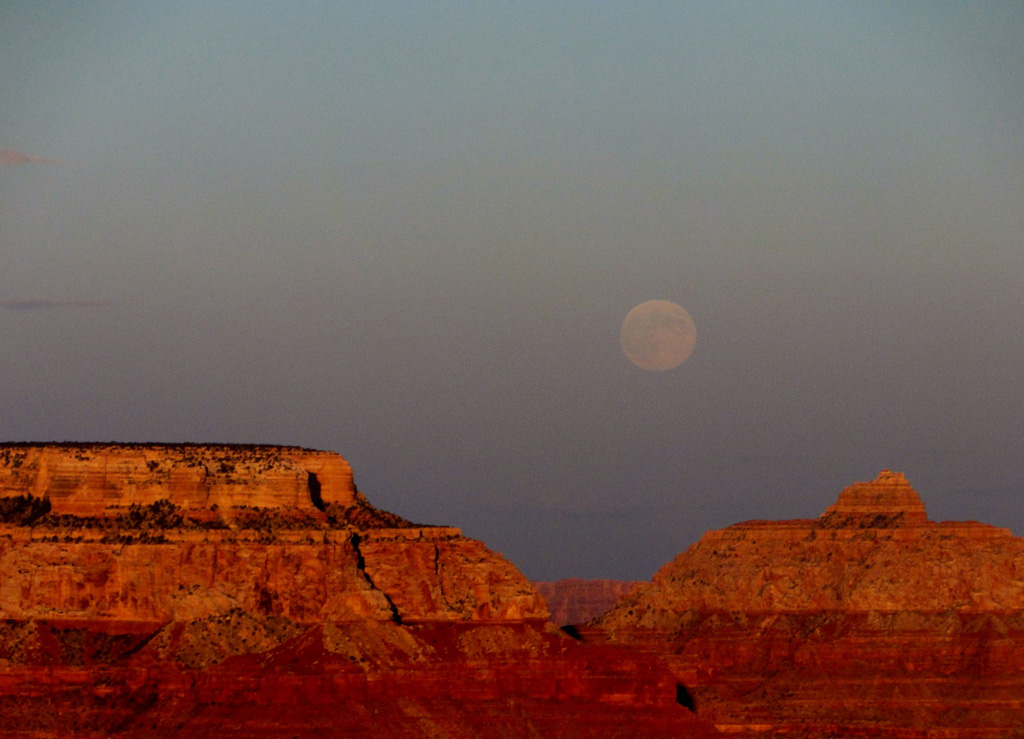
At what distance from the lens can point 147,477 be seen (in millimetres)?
173125

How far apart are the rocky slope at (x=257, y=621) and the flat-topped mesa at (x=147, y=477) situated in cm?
10

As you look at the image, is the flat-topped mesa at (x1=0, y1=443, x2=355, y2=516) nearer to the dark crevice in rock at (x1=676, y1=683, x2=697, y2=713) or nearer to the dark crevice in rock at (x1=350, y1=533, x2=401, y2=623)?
the dark crevice in rock at (x1=350, y1=533, x2=401, y2=623)

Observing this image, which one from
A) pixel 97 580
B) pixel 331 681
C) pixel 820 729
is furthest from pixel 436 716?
pixel 820 729

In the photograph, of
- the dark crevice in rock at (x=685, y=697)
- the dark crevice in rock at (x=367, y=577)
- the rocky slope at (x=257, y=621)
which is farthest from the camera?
the dark crevice in rock at (x=685, y=697)

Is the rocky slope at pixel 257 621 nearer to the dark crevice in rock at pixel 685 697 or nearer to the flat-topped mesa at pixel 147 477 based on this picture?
the flat-topped mesa at pixel 147 477

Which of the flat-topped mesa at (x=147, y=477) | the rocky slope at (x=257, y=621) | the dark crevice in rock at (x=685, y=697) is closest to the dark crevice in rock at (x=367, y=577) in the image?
the rocky slope at (x=257, y=621)

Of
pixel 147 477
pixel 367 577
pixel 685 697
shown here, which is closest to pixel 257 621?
pixel 367 577

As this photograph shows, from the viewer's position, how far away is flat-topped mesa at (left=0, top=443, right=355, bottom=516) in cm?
17262

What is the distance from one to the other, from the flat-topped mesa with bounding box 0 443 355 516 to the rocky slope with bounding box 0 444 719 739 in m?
0.10

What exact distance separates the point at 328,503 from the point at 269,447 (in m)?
3.82

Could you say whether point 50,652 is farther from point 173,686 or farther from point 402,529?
point 402,529

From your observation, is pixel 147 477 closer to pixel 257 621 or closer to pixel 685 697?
pixel 257 621

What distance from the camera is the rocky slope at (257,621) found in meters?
164

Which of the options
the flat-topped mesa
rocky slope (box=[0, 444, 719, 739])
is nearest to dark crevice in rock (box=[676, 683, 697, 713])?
rocky slope (box=[0, 444, 719, 739])
